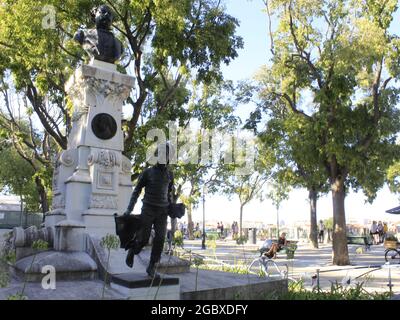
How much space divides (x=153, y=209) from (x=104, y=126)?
4199mm

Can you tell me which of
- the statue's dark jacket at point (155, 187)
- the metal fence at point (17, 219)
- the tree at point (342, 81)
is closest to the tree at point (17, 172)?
the metal fence at point (17, 219)

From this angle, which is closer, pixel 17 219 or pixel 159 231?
pixel 159 231

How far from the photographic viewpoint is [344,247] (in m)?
17.1

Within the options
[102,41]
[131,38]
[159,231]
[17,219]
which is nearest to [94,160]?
[102,41]

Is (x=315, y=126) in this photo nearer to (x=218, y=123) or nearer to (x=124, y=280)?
(x=218, y=123)

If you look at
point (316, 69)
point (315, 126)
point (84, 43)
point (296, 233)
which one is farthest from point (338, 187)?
point (296, 233)

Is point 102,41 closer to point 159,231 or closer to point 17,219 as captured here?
point 159,231

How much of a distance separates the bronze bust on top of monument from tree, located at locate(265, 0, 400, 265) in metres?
8.39

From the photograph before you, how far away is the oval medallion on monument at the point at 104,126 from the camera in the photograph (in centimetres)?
991

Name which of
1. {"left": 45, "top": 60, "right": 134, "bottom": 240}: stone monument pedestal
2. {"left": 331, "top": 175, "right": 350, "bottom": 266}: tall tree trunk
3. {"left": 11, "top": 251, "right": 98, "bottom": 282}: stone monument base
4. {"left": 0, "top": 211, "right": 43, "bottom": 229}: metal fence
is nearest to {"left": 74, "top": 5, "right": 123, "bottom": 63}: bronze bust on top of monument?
{"left": 45, "top": 60, "right": 134, "bottom": 240}: stone monument pedestal

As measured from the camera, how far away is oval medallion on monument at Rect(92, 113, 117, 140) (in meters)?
9.91

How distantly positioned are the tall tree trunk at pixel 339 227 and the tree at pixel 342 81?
4 cm

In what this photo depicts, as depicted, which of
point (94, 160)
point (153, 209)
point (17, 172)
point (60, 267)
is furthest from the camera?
point (17, 172)

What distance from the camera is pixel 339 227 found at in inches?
673
